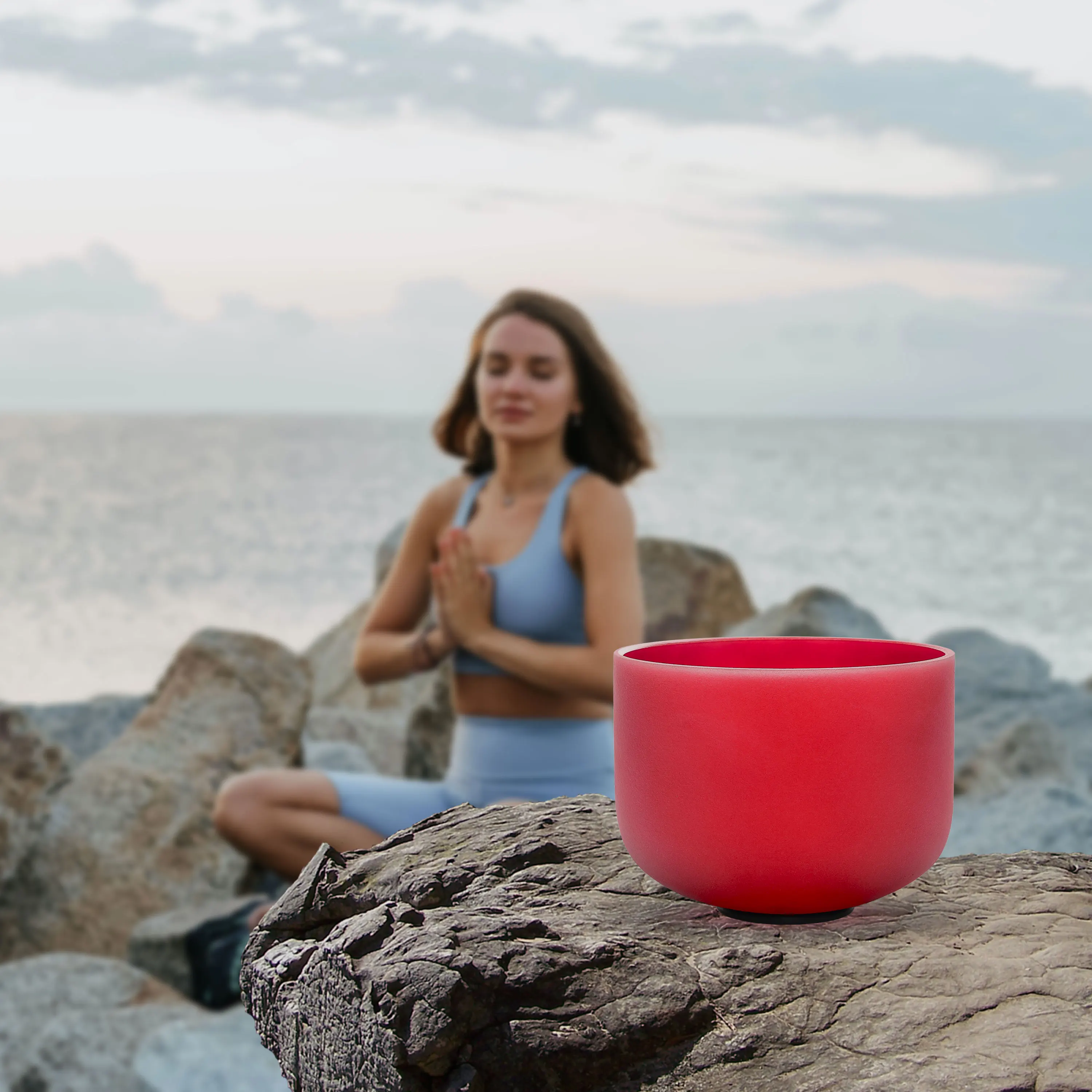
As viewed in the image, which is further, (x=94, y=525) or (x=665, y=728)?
(x=94, y=525)

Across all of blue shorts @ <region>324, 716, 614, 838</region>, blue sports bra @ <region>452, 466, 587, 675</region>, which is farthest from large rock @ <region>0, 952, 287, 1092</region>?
blue sports bra @ <region>452, 466, 587, 675</region>

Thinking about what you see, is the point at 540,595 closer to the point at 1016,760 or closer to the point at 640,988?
the point at 640,988

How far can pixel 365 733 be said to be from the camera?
5574 mm

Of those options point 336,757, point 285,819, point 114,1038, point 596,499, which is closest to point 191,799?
point 336,757

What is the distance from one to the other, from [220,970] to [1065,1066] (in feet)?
8.98

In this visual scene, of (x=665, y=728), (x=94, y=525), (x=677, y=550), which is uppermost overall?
(x=665, y=728)

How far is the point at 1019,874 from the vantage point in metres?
1.15

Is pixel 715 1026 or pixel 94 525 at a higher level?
pixel 715 1026

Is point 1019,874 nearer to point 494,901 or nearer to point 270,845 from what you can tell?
point 494,901

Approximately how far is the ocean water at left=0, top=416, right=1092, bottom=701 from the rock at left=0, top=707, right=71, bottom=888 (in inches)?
48.8

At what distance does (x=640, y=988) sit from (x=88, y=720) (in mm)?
5386

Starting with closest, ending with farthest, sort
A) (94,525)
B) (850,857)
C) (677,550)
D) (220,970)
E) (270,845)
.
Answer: (850,857), (270,845), (220,970), (677,550), (94,525)

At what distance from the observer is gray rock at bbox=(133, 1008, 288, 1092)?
245cm

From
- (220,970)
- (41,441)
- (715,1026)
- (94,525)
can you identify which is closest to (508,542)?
(220,970)
